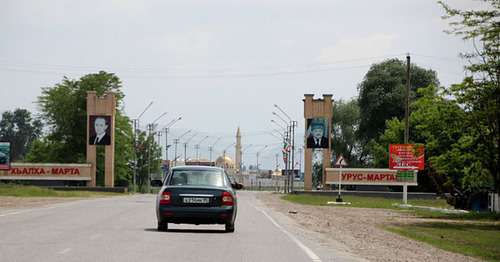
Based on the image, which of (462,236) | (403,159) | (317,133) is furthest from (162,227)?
(317,133)

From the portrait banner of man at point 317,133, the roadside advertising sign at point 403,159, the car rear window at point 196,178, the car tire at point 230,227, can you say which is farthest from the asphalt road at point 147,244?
the portrait banner of man at point 317,133

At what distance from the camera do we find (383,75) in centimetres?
8706

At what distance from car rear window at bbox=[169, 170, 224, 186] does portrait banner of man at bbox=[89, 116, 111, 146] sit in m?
57.2

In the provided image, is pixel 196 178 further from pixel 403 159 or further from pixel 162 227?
pixel 403 159

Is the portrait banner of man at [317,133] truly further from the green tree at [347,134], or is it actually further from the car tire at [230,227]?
the car tire at [230,227]

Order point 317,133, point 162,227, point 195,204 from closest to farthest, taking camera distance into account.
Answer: point 195,204, point 162,227, point 317,133

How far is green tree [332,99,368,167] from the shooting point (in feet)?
311

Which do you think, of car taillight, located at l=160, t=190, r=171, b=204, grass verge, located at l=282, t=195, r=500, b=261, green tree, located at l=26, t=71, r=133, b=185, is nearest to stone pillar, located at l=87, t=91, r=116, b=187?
green tree, located at l=26, t=71, r=133, b=185

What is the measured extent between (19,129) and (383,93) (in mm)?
126634

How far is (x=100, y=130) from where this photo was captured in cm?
7456

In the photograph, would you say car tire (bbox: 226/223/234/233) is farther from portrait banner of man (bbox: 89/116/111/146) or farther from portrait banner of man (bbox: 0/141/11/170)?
portrait banner of man (bbox: 89/116/111/146)

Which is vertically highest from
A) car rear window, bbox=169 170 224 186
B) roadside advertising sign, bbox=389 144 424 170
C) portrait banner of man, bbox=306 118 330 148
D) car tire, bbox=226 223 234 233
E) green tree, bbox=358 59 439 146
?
green tree, bbox=358 59 439 146

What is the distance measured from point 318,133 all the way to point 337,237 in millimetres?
53037

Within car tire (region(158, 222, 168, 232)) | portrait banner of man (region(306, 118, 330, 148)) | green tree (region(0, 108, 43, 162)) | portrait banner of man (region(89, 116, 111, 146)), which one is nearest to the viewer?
car tire (region(158, 222, 168, 232))
